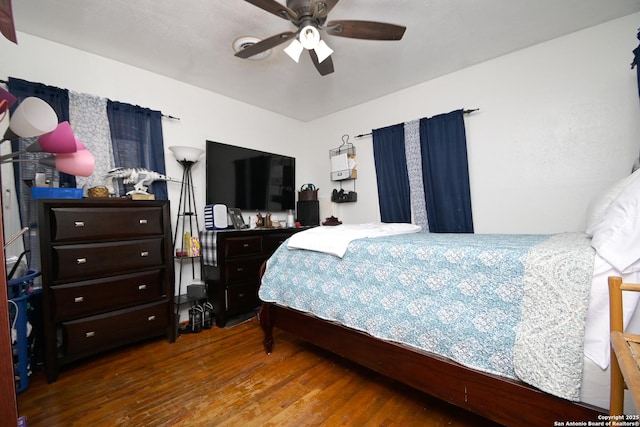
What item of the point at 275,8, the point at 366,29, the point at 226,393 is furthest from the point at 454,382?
the point at 275,8

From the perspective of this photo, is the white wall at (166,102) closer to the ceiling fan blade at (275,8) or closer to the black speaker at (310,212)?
the black speaker at (310,212)

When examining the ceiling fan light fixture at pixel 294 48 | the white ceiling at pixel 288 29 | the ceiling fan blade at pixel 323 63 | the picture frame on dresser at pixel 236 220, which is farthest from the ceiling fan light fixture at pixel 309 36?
the picture frame on dresser at pixel 236 220

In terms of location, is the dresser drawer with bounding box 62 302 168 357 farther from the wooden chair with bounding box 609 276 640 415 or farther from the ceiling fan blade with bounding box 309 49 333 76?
the wooden chair with bounding box 609 276 640 415

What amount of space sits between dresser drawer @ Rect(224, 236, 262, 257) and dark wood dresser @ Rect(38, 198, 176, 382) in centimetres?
50

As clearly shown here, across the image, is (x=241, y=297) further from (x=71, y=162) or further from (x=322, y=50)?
(x=322, y=50)

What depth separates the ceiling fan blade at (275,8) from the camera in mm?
1529

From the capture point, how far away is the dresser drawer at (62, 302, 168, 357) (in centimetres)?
186

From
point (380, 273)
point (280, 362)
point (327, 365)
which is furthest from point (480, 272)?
point (280, 362)

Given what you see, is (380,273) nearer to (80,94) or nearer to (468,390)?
(468,390)

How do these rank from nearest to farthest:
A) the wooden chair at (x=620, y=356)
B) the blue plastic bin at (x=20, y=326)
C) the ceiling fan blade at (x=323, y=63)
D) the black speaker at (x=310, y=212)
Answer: the wooden chair at (x=620, y=356) < the blue plastic bin at (x=20, y=326) < the ceiling fan blade at (x=323, y=63) < the black speaker at (x=310, y=212)

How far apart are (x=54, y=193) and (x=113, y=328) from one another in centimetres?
105

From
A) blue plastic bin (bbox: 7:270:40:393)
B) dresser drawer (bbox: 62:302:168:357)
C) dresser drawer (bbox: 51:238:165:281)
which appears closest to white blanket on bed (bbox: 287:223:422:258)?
dresser drawer (bbox: 51:238:165:281)

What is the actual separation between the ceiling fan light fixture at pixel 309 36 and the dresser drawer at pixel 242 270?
1.97m

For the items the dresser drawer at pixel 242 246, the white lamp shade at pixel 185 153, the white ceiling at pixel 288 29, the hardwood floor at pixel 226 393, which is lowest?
the hardwood floor at pixel 226 393
